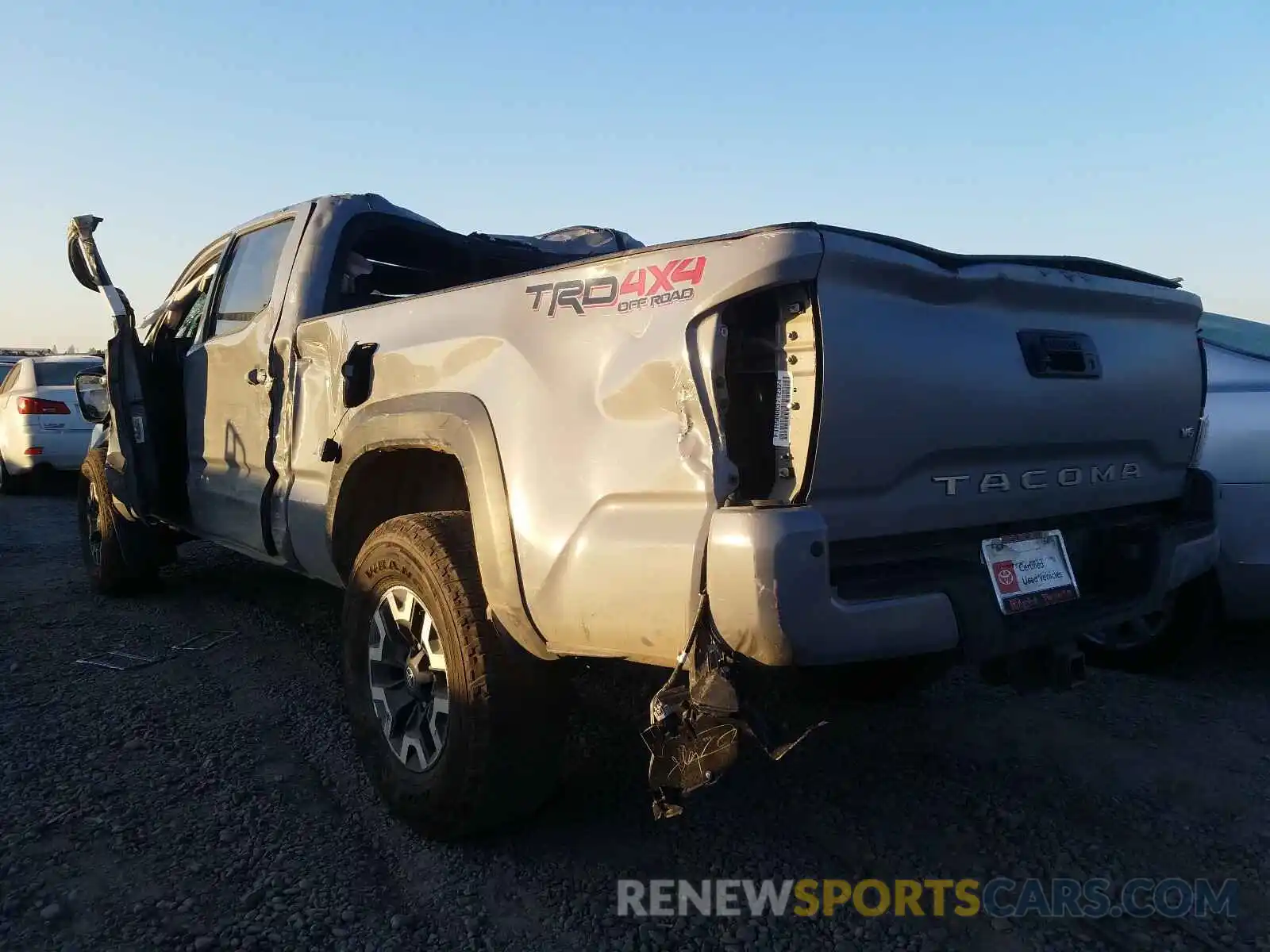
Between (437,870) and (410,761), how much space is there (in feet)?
1.16

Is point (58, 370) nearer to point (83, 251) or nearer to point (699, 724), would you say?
point (83, 251)

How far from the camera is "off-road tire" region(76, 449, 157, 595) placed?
5.39 meters

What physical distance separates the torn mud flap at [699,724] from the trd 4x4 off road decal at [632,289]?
0.72 metres

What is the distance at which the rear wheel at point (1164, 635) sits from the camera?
387 cm

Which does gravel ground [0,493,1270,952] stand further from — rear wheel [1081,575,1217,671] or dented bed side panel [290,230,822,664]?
dented bed side panel [290,230,822,664]

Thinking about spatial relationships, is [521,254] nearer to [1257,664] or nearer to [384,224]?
[384,224]

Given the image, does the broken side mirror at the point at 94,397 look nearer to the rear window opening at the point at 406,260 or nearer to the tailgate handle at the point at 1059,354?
the rear window opening at the point at 406,260

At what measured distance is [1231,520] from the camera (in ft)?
12.5

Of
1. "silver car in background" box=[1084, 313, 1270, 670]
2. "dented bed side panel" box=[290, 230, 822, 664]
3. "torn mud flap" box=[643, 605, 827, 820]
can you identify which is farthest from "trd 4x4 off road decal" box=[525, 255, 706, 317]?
"silver car in background" box=[1084, 313, 1270, 670]

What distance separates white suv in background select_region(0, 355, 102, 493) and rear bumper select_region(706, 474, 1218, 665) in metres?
10.7

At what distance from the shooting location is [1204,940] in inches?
89.2

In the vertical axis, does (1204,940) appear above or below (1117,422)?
below

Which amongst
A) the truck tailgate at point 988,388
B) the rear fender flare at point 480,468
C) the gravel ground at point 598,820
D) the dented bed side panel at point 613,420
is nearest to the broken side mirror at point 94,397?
the gravel ground at point 598,820

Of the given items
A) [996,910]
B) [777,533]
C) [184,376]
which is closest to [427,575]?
[777,533]
